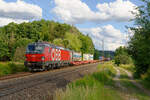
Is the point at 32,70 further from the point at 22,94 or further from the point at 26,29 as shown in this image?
the point at 26,29

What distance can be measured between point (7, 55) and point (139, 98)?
73569mm

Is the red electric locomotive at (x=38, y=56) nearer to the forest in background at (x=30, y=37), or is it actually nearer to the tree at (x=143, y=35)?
the tree at (x=143, y=35)

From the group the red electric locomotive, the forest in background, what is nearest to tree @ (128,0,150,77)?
the red electric locomotive

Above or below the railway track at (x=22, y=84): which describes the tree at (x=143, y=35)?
above

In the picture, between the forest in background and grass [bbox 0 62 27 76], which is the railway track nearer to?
grass [bbox 0 62 27 76]

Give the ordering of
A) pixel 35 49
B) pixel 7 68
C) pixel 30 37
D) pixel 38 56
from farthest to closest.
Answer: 1. pixel 30 37
2. pixel 35 49
3. pixel 38 56
4. pixel 7 68

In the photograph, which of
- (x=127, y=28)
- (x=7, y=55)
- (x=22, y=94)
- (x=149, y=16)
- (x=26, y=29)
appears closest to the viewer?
(x=22, y=94)

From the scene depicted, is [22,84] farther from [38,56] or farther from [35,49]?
[35,49]

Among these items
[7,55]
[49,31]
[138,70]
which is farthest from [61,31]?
[138,70]

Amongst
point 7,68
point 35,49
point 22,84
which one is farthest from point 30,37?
point 22,84

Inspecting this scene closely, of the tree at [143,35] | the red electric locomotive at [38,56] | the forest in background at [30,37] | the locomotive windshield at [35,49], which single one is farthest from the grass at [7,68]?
the forest in background at [30,37]

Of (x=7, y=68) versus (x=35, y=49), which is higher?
(x=35, y=49)

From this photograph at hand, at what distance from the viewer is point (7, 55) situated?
78875 millimetres

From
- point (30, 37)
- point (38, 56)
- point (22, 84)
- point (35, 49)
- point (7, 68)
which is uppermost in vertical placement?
point (30, 37)
